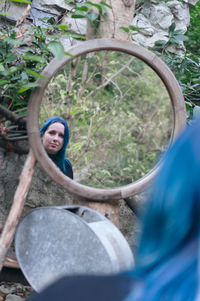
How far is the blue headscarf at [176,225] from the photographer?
46cm

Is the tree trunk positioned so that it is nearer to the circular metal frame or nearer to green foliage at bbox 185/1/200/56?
the circular metal frame

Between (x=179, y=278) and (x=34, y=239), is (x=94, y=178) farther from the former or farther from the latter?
(x=179, y=278)

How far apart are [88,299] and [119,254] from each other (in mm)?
859

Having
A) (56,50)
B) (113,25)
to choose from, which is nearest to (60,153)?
(56,50)

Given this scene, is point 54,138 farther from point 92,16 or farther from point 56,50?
point 92,16

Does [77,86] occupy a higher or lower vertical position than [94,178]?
higher

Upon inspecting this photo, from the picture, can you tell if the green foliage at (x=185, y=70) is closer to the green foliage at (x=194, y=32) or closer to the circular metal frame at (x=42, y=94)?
the circular metal frame at (x=42, y=94)

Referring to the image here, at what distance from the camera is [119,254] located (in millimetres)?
1377

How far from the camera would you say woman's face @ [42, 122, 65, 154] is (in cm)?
183

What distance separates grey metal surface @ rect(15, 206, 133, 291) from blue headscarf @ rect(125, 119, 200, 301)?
0.88 meters

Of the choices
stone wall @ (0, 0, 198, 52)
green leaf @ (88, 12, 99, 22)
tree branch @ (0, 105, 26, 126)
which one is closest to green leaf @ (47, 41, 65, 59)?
green leaf @ (88, 12, 99, 22)

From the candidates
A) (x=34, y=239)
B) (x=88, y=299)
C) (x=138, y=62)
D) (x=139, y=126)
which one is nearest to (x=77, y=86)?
(x=138, y=62)

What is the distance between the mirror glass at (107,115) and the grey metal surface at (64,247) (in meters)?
0.66

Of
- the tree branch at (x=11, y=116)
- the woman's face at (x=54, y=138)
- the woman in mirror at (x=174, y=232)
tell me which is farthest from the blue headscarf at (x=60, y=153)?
the woman in mirror at (x=174, y=232)
